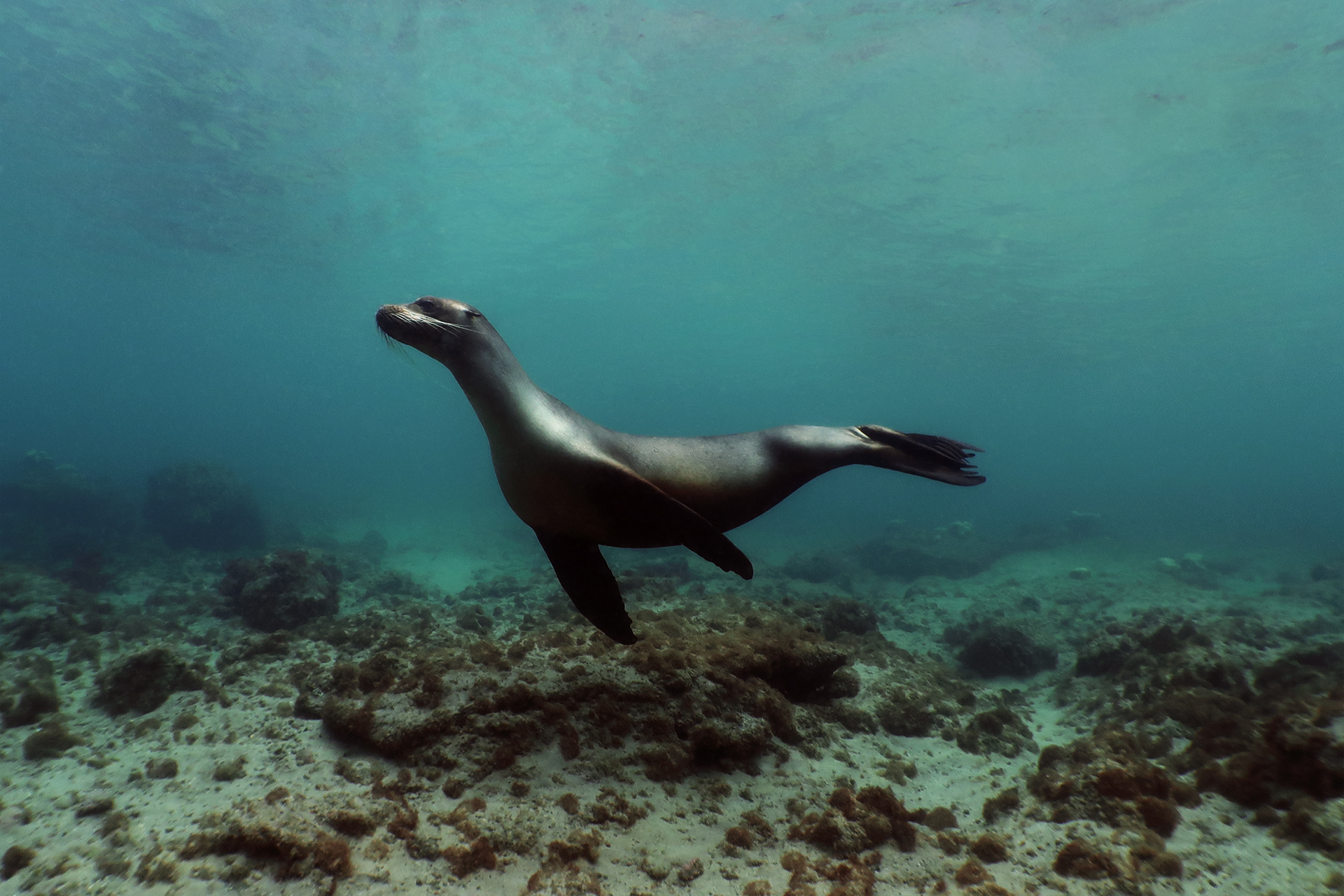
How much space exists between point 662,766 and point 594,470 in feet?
5.15

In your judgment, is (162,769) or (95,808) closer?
(95,808)

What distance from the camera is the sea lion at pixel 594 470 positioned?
2.79 metres

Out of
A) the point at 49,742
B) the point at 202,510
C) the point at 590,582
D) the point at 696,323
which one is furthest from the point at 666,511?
the point at 696,323

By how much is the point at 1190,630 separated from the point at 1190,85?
55.0 ft

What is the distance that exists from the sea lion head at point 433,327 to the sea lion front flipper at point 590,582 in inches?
43.9

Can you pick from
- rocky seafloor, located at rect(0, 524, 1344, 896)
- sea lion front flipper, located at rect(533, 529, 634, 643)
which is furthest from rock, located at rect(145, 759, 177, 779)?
sea lion front flipper, located at rect(533, 529, 634, 643)

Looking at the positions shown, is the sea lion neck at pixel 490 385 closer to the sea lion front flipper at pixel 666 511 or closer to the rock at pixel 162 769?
the sea lion front flipper at pixel 666 511

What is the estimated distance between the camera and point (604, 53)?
15.4 metres

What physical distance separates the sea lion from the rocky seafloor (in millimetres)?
763

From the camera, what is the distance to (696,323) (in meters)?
49.3

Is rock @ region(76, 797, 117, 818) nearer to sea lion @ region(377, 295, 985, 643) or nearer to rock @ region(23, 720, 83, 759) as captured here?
rock @ region(23, 720, 83, 759)

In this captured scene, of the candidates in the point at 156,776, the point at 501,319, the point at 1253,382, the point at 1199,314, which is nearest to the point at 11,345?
the point at 501,319

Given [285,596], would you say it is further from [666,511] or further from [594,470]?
[666,511]

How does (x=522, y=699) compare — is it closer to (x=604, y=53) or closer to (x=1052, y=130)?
(x=604, y=53)
